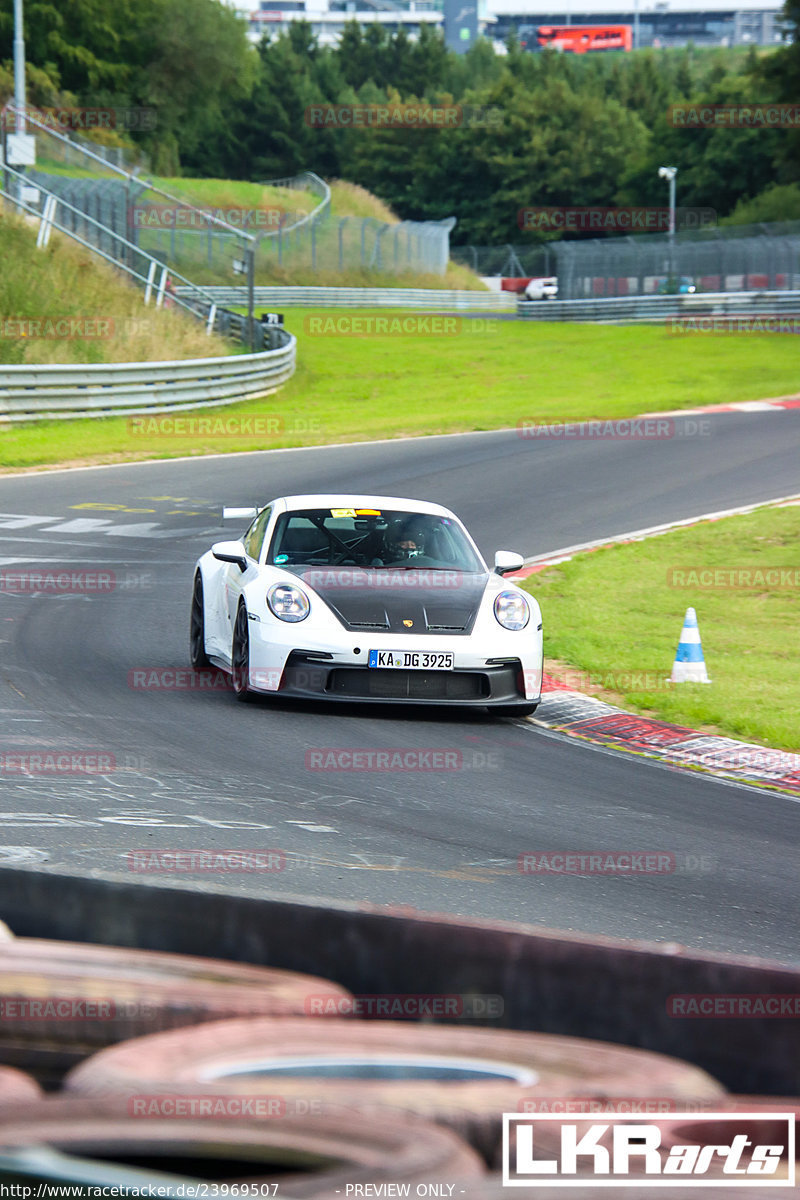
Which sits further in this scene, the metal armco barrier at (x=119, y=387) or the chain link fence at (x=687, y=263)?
the chain link fence at (x=687, y=263)

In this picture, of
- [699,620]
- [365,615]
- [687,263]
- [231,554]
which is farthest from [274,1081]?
[687,263]

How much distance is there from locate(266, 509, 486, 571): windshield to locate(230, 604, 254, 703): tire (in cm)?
68

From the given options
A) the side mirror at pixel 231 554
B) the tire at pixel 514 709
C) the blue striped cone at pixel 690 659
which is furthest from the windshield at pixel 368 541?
the blue striped cone at pixel 690 659

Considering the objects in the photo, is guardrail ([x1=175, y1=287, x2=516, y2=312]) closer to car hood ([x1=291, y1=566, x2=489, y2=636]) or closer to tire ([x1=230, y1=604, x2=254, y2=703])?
car hood ([x1=291, y1=566, x2=489, y2=636])

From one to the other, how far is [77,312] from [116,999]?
97.8 feet

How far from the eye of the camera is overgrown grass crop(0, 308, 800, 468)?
82.8 ft

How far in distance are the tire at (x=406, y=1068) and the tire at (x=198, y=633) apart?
7.38 metres

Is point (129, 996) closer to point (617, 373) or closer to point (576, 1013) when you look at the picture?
point (576, 1013)

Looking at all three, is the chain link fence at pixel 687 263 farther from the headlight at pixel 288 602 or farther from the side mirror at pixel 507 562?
the headlight at pixel 288 602

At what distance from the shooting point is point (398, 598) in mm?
9633

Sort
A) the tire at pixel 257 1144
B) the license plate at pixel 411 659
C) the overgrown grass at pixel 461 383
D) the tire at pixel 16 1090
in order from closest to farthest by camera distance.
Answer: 1. the tire at pixel 257 1144
2. the tire at pixel 16 1090
3. the license plate at pixel 411 659
4. the overgrown grass at pixel 461 383

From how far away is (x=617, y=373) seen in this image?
1538 inches

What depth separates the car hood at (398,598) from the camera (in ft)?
30.8

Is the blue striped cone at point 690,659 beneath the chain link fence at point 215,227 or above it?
beneath
